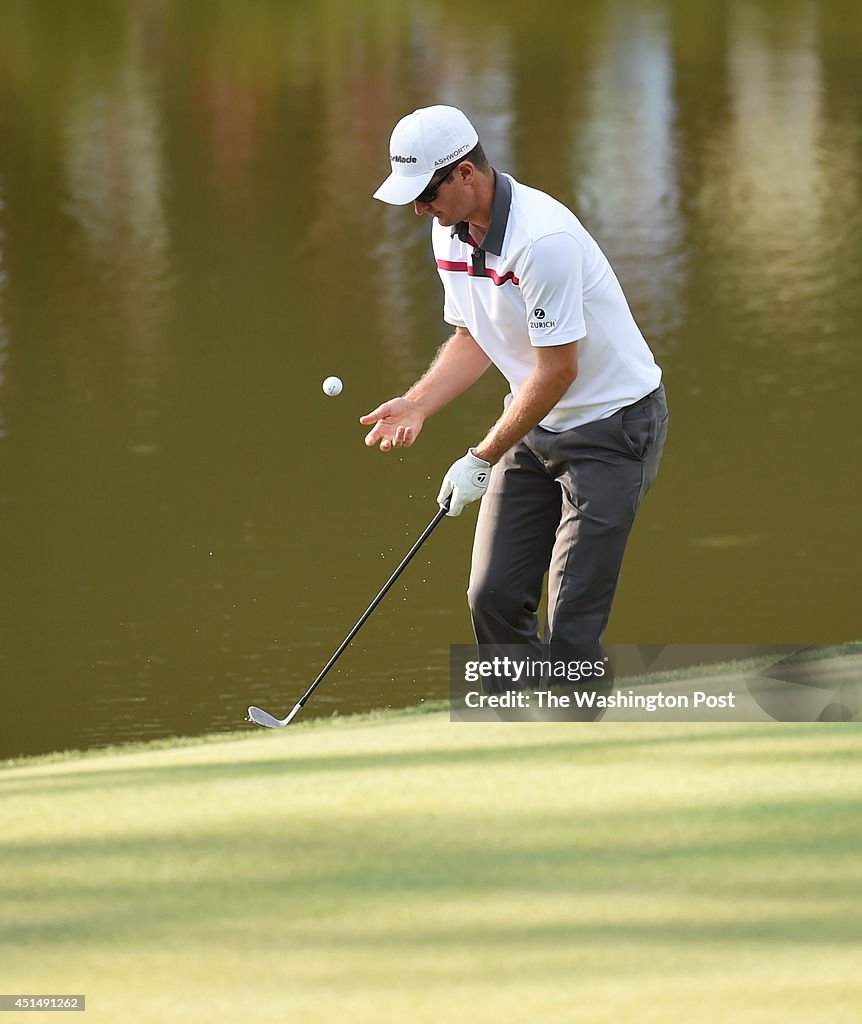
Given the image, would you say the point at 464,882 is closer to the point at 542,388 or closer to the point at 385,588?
the point at 542,388

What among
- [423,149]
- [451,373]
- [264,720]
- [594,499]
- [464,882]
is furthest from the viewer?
[264,720]

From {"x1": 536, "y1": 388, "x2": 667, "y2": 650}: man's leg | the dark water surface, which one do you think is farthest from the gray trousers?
the dark water surface

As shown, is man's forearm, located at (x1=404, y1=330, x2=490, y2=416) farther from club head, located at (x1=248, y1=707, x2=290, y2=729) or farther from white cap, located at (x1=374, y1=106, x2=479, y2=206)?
club head, located at (x1=248, y1=707, x2=290, y2=729)

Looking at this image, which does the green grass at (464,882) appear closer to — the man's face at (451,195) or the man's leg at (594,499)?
the man's leg at (594,499)

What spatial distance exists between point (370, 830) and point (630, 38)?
53.8 ft

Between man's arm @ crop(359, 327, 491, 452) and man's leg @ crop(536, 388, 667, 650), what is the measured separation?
323mm

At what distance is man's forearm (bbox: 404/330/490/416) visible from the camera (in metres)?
3.46

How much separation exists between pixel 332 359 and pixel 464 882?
240 inches

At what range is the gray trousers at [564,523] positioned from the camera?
3.18 m

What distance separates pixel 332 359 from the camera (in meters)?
8.01

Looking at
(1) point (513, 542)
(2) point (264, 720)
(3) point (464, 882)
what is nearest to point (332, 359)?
(2) point (264, 720)

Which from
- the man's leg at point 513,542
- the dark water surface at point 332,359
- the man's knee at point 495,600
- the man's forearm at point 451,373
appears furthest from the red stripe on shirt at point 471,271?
the dark water surface at point 332,359

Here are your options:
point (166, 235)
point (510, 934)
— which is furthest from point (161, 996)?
point (166, 235)

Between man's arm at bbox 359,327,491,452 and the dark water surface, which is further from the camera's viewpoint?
the dark water surface
